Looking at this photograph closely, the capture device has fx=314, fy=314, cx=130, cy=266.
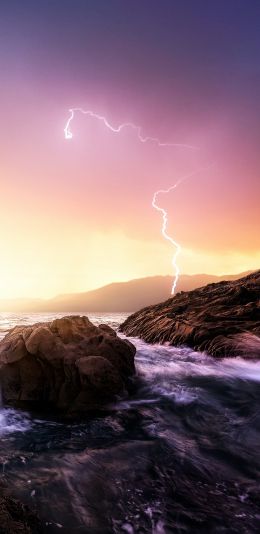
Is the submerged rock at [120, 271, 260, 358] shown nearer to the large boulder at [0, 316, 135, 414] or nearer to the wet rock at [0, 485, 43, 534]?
the large boulder at [0, 316, 135, 414]

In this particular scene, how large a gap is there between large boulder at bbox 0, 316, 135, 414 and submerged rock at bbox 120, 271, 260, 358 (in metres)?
6.31

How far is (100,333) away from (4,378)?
3319 millimetres

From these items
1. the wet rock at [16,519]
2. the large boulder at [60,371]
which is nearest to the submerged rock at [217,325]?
the large boulder at [60,371]

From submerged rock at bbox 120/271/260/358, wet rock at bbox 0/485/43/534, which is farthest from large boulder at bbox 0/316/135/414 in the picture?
submerged rock at bbox 120/271/260/358

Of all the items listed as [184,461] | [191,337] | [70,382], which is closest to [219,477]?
[184,461]

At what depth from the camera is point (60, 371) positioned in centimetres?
878

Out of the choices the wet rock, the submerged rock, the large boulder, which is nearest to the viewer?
the wet rock

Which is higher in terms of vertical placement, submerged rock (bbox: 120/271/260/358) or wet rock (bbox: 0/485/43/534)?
submerged rock (bbox: 120/271/260/358)

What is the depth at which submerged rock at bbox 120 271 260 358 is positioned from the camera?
14.3 metres

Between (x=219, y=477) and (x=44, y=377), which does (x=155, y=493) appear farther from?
(x=44, y=377)

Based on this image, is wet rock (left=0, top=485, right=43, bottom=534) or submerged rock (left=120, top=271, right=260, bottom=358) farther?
submerged rock (left=120, top=271, right=260, bottom=358)

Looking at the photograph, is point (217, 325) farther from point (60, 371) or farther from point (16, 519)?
point (16, 519)

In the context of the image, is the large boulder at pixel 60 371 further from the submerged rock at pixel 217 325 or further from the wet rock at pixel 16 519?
the submerged rock at pixel 217 325

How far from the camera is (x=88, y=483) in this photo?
484 cm
